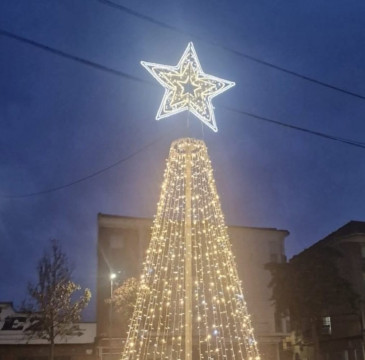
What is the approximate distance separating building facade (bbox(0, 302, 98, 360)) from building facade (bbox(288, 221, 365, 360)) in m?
12.2

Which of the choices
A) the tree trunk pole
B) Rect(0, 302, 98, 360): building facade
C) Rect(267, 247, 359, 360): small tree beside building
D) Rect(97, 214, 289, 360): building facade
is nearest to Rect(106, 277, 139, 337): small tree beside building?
Rect(97, 214, 289, 360): building facade

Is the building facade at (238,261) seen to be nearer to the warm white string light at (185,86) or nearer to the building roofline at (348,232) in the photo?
the building roofline at (348,232)

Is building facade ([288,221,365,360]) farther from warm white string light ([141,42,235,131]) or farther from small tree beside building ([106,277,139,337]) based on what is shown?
warm white string light ([141,42,235,131])

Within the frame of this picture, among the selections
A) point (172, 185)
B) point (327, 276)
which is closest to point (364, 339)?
point (327, 276)

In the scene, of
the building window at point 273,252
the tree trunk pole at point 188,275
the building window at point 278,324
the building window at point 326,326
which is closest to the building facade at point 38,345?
the building window at point 278,324

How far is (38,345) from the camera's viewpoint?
26.9 metres

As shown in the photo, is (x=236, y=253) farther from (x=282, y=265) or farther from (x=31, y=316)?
(x=31, y=316)

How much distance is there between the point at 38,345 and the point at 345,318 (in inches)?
714

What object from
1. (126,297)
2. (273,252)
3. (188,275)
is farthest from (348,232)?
(188,275)

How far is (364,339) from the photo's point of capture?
27688mm

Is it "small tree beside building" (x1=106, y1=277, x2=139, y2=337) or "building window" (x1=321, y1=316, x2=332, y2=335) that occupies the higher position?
"small tree beside building" (x1=106, y1=277, x2=139, y2=337)

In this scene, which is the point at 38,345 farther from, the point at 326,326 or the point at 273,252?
the point at 326,326

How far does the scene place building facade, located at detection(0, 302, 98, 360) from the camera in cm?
2666

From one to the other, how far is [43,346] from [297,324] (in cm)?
1620
